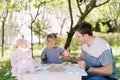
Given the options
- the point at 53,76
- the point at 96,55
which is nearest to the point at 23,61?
the point at 53,76

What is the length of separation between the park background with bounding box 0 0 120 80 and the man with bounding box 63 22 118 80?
11.4ft

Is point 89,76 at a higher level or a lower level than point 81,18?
lower

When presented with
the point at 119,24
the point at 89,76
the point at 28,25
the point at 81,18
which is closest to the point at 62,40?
the point at 28,25

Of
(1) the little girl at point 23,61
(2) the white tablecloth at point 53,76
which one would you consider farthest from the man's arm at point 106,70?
(1) the little girl at point 23,61

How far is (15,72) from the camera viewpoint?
12.0 ft

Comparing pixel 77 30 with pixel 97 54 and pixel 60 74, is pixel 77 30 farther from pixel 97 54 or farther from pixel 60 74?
pixel 60 74

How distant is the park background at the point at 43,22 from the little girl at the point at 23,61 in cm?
358

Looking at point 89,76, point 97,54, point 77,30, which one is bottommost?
point 89,76

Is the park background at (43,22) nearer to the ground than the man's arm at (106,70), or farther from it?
farther from it

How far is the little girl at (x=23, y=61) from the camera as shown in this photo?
3627 millimetres

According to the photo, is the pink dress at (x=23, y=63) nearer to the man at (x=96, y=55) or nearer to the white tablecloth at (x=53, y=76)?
the white tablecloth at (x=53, y=76)

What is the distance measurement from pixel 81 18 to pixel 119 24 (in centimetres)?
900

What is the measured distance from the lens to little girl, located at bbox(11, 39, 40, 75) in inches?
143

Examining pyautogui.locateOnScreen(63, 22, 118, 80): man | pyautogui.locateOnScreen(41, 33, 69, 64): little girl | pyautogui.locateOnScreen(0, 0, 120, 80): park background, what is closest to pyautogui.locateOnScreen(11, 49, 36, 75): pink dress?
pyautogui.locateOnScreen(63, 22, 118, 80): man
